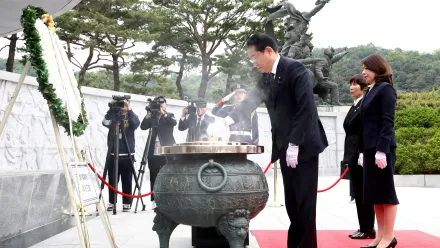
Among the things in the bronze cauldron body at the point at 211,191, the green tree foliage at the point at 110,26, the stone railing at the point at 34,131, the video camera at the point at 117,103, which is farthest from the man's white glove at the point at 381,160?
Result: the green tree foliage at the point at 110,26

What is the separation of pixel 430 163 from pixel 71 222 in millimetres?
9341

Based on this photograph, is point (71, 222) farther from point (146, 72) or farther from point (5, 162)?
point (146, 72)

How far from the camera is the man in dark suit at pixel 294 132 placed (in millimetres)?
3324

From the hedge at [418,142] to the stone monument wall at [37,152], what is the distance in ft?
13.6

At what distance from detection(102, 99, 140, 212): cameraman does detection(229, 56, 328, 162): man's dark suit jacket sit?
378 cm

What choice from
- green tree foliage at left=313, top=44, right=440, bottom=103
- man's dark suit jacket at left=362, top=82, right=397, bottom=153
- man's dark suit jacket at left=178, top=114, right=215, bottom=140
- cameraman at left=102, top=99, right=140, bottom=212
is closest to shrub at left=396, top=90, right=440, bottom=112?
man's dark suit jacket at left=178, top=114, right=215, bottom=140

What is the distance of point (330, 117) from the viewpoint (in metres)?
17.8

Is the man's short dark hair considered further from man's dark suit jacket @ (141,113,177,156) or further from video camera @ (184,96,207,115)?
man's dark suit jacket @ (141,113,177,156)

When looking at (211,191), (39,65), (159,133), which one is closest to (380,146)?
(211,191)

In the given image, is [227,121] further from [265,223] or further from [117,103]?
[117,103]

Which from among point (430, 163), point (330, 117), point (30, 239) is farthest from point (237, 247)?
point (330, 117)

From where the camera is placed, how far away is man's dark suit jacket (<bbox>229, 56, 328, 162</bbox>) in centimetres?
333

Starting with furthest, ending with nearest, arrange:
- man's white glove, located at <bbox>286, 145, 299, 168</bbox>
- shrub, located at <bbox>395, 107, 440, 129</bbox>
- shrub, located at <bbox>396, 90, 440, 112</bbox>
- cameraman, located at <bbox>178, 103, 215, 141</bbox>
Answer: shrub, located at <bbox>396, 90, 440, 112</bbox> < shrub, located at <bbox>395, 107, 440, 129</bbox> < cameraman, located at <bbox>178, 103, 215, 141</bbox> < man's white glove, located at <bbox>286, 145, 299, 168</bbox>

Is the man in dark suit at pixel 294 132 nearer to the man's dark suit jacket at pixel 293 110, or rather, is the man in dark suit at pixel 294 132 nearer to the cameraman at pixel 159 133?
the man's dark suit jacket at pixel 293 110
